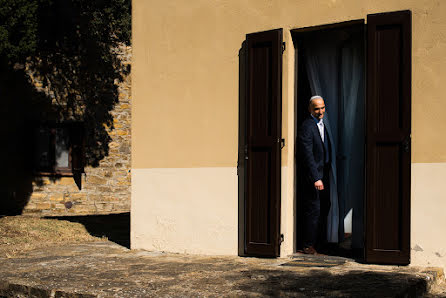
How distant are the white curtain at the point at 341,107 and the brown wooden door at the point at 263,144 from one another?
0.60m

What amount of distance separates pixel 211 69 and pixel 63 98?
24.1 feet

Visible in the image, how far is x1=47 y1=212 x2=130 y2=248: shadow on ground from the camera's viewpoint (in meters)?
8.59

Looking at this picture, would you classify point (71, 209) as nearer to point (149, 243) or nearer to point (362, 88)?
point (149, 243)

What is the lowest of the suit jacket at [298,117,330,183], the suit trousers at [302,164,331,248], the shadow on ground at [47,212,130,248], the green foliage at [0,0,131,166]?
the shadow on ground at [47,212,130,248]

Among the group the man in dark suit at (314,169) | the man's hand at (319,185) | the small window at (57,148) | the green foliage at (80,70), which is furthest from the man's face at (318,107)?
the small window at (57,148)


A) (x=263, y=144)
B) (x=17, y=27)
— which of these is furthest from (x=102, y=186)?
(x=263, y=144)

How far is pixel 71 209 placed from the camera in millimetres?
12953

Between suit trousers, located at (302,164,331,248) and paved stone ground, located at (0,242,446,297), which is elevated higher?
suit trousers, located at (302,164,331,248)

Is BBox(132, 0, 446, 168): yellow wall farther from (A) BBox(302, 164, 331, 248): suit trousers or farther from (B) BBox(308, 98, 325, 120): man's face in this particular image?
(A) BBox(302, 164, 331, 248): suit trousers

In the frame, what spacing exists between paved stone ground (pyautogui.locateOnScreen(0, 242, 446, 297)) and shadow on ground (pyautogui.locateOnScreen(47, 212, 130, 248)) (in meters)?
1.67

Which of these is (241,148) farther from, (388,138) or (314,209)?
(388,138)

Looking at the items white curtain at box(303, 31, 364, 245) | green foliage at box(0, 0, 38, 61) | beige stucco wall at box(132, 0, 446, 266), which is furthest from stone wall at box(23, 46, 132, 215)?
white curtain at box(303, 31, 364, 245)

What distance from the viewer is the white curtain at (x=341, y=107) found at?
242 inches

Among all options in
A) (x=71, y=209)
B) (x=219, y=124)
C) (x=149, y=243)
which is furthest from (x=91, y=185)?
(x=219, y=124)
